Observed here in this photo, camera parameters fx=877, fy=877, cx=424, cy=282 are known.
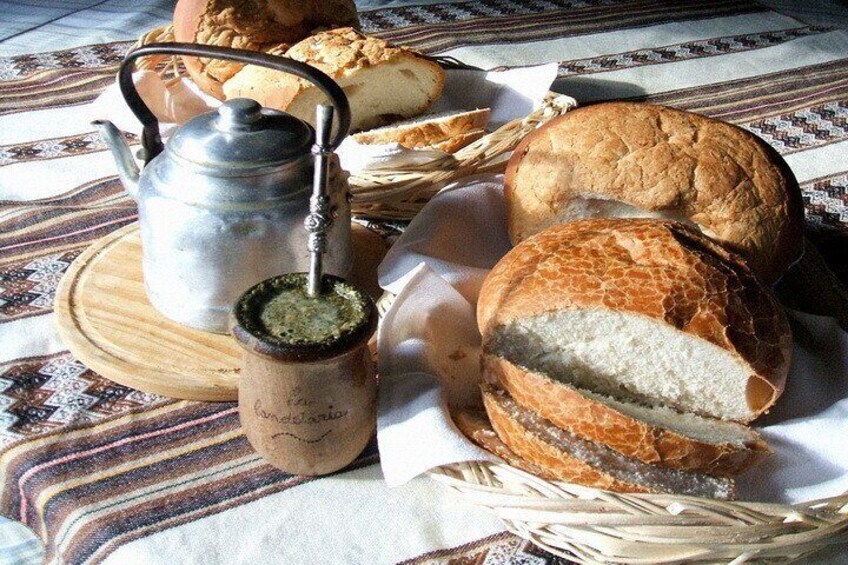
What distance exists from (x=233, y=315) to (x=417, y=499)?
0.77ft

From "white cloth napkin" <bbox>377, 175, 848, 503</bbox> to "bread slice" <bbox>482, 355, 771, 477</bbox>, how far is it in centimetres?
4

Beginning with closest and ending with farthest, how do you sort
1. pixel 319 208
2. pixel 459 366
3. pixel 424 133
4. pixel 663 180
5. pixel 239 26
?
pixel 319 208
pixel 459 366
pixel 663 180
pixel 424 133
pixel 239 26

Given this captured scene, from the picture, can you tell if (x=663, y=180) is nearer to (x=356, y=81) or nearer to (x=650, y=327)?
(x=650, y=327)

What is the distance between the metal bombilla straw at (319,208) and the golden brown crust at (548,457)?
0.19 m

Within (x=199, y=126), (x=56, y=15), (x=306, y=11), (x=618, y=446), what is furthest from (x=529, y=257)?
(x=56, y=15)

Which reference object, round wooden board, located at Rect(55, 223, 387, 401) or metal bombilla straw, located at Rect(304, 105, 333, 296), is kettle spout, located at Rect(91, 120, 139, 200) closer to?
round wooden board, located at Rect(55, 223, 387, 401)

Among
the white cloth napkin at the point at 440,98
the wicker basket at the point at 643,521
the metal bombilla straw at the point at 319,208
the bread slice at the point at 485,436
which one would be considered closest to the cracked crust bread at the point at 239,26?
the white cloth napkin at the point at 440,98

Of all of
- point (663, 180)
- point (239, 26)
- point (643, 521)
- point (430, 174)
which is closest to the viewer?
point (643, 521)

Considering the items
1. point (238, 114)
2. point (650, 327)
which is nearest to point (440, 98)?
point (238, 114)

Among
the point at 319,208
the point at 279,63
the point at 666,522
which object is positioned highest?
the point at 279,63

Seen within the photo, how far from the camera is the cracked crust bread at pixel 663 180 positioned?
100cm

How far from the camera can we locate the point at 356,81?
137 cm

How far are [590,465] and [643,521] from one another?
7 centimetres

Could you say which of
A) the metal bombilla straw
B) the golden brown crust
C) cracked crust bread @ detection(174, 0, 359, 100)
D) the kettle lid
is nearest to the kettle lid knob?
the kettle lid
